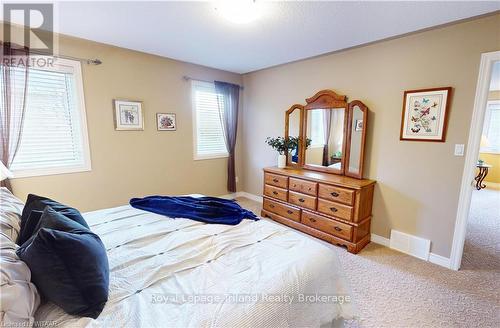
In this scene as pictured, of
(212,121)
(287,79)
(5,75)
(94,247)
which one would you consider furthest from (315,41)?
(5,75)

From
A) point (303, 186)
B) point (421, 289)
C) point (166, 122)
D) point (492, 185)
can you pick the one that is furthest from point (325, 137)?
point (492, 185)

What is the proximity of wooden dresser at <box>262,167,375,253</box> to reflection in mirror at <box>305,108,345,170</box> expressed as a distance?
205mm

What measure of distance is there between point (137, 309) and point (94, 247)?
0.36 meters

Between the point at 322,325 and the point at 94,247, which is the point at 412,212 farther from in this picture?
the point at 94,247

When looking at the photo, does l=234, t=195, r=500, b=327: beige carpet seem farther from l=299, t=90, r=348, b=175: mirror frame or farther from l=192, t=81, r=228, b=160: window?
l=192, t=81, r=228, b=160: window

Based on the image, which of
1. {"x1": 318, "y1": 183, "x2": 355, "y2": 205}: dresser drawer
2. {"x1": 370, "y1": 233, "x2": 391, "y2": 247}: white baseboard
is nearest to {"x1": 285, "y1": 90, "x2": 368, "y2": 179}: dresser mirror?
{"x1": 318, "y1": 183, "x2": 355, "y2": 205}: dresser drawer

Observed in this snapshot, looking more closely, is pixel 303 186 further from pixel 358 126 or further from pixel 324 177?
pixel 358 126

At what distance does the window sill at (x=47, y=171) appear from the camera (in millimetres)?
2500

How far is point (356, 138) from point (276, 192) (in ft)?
4.34

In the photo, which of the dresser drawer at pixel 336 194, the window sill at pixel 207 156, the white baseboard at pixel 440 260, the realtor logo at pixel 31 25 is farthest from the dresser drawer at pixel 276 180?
the realtor logo at pixel 31 25

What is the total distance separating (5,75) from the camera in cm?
232

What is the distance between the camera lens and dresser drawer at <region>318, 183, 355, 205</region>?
8.63 feet

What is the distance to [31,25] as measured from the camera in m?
2.38

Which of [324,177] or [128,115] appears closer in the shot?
[324,177]
